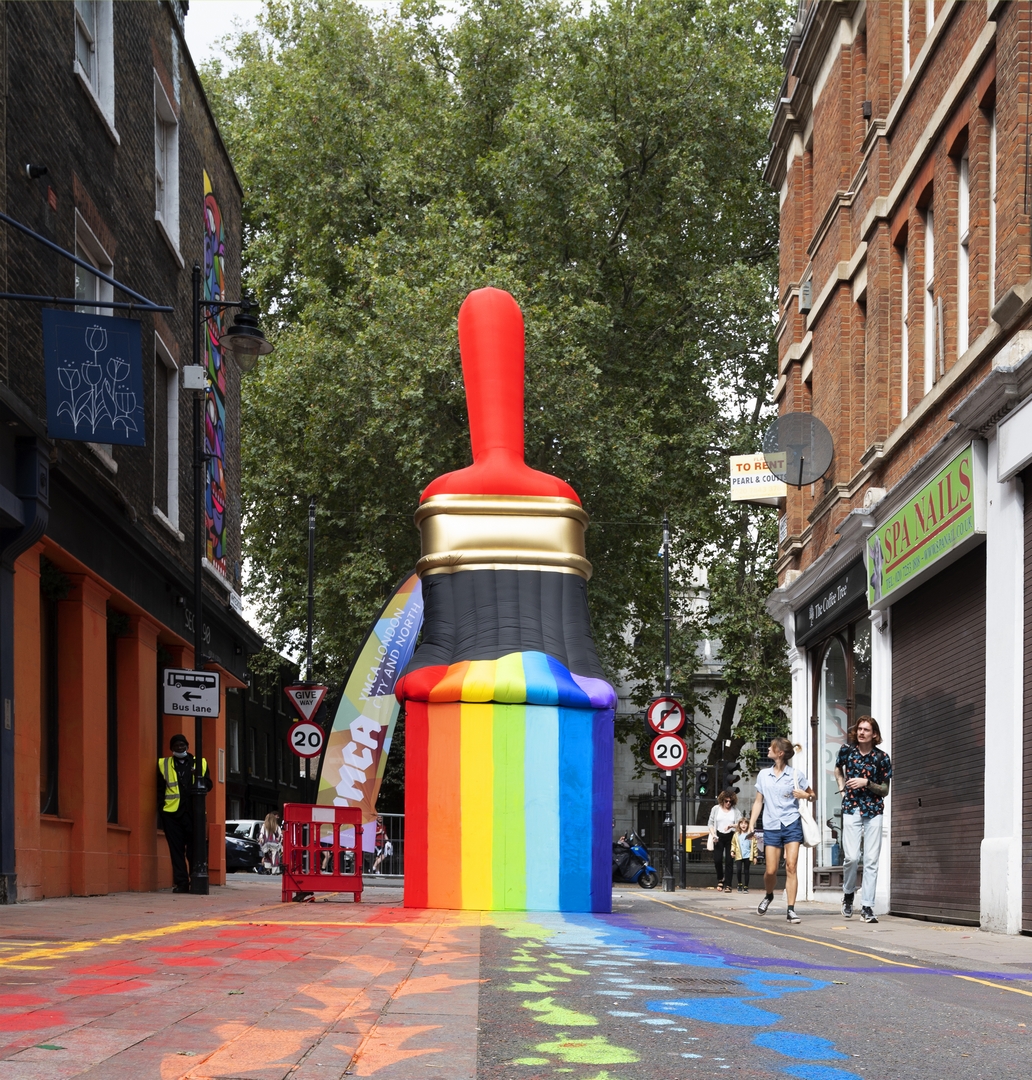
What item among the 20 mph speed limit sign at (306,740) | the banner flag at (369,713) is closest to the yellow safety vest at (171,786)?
the banner flag at (369,713)

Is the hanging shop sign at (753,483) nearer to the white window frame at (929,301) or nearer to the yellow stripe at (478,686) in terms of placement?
the white window frame at (929,301)

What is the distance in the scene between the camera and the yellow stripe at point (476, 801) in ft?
47.1

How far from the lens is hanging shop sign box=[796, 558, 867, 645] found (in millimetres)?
19312

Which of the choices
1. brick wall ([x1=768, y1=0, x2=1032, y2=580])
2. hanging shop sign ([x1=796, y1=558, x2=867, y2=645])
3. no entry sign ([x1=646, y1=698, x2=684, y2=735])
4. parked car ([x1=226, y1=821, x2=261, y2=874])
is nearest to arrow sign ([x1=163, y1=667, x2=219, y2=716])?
hanging shop sign ([x1=796, y1=558, x2=867, y2=645])

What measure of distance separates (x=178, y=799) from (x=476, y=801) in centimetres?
571

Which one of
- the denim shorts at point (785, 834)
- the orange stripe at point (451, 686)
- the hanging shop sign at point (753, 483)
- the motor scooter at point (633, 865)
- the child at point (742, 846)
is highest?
the hanging shop sign at point (753, 483)

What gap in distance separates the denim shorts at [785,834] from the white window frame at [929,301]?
4.68 m

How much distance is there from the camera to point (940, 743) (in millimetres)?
15383

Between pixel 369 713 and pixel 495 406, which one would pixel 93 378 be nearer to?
pixel 495 406

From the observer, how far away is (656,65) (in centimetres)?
3669

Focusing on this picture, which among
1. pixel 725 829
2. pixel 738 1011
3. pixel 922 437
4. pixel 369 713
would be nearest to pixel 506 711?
pixel 922 437

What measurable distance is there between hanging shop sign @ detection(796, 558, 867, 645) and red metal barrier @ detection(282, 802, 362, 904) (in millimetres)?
6543

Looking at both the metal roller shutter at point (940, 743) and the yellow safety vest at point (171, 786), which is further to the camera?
the yellow safety vest at point (171, 786)

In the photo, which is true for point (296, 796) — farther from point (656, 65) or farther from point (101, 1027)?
Result: point (101, 1027)
